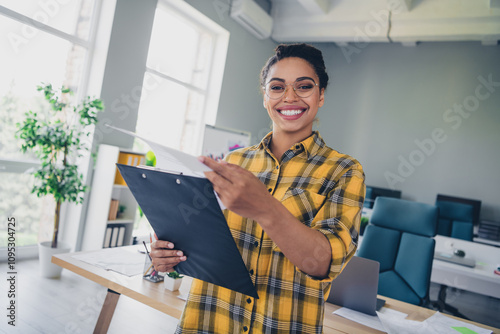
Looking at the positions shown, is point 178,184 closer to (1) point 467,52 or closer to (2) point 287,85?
(2) point 287,85

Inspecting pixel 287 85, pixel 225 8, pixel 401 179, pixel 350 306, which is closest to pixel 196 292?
pixel 287 85

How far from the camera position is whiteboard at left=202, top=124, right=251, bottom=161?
194 inches

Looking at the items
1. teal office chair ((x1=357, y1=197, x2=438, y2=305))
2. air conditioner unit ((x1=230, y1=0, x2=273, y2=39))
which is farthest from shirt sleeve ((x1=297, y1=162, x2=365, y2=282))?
air conditioner unit ((x1=230, y1=0, x2=273, y2=39))

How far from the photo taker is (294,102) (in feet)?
3.44

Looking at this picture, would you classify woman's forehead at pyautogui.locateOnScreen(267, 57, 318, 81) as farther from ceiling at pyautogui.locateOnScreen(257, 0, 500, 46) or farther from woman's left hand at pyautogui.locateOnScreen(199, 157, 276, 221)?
ceiling at pyautogui.locateOnScreen(257, 0, 500, 46)

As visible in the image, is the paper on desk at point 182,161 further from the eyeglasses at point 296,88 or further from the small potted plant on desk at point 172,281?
the small potted plant on desk at point 172,281

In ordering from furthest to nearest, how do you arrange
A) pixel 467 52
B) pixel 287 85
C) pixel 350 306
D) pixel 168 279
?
pixel 467 52 → pixel 350 306 → pixel 168 279 → pixel 287 85

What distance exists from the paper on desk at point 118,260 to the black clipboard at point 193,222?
0.72m

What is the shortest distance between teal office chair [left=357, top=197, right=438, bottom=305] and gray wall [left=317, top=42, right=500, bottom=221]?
4259 millimetres

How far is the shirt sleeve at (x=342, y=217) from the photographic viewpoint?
2.49 ft

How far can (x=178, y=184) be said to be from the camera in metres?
0.72

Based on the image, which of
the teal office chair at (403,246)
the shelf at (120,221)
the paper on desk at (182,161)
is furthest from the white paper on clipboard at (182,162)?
the shelf at (120,221)

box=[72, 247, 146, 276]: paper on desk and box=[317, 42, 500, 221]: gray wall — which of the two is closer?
box=[72, 247, 146, 276]: paper on desk

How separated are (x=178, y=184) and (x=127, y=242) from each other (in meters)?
3.67
